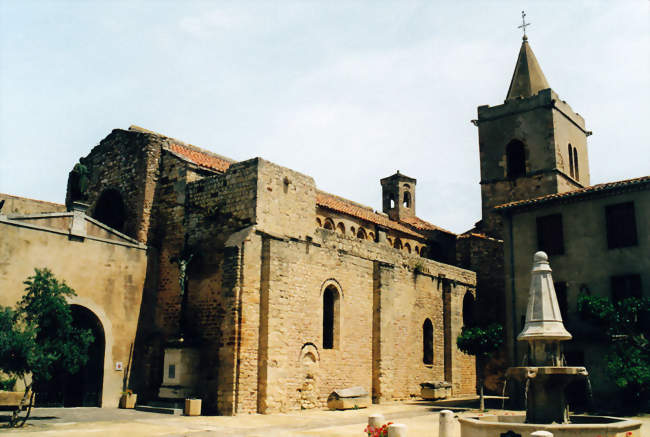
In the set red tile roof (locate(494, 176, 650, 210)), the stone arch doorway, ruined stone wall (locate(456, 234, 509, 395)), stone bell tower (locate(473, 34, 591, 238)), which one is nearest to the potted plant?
the stone arch doorway

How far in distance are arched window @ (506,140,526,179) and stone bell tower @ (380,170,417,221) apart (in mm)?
6812

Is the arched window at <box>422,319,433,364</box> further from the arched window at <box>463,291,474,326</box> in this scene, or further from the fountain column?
the fountain column

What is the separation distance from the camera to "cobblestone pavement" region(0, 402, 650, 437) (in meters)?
12.6

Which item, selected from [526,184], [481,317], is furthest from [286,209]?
[526,184]

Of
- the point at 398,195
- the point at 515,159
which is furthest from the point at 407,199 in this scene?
the point at 515,159

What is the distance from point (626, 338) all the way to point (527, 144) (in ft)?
53.9

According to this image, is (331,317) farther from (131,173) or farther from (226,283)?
(131,173)

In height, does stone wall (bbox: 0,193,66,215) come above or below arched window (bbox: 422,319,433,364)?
above

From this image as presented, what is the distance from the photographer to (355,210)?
3028cm

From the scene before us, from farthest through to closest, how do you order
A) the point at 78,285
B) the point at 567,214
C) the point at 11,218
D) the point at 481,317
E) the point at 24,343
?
the point at 481,317
the point at 567,214
the point at 78,285
the point at 11,218
the point at 24,343

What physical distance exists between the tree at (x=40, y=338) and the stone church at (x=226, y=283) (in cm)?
270

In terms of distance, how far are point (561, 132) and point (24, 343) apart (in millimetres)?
28512

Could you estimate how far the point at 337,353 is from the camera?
2006 centimetres

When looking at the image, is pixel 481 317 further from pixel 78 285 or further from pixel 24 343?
pixel 24 343
